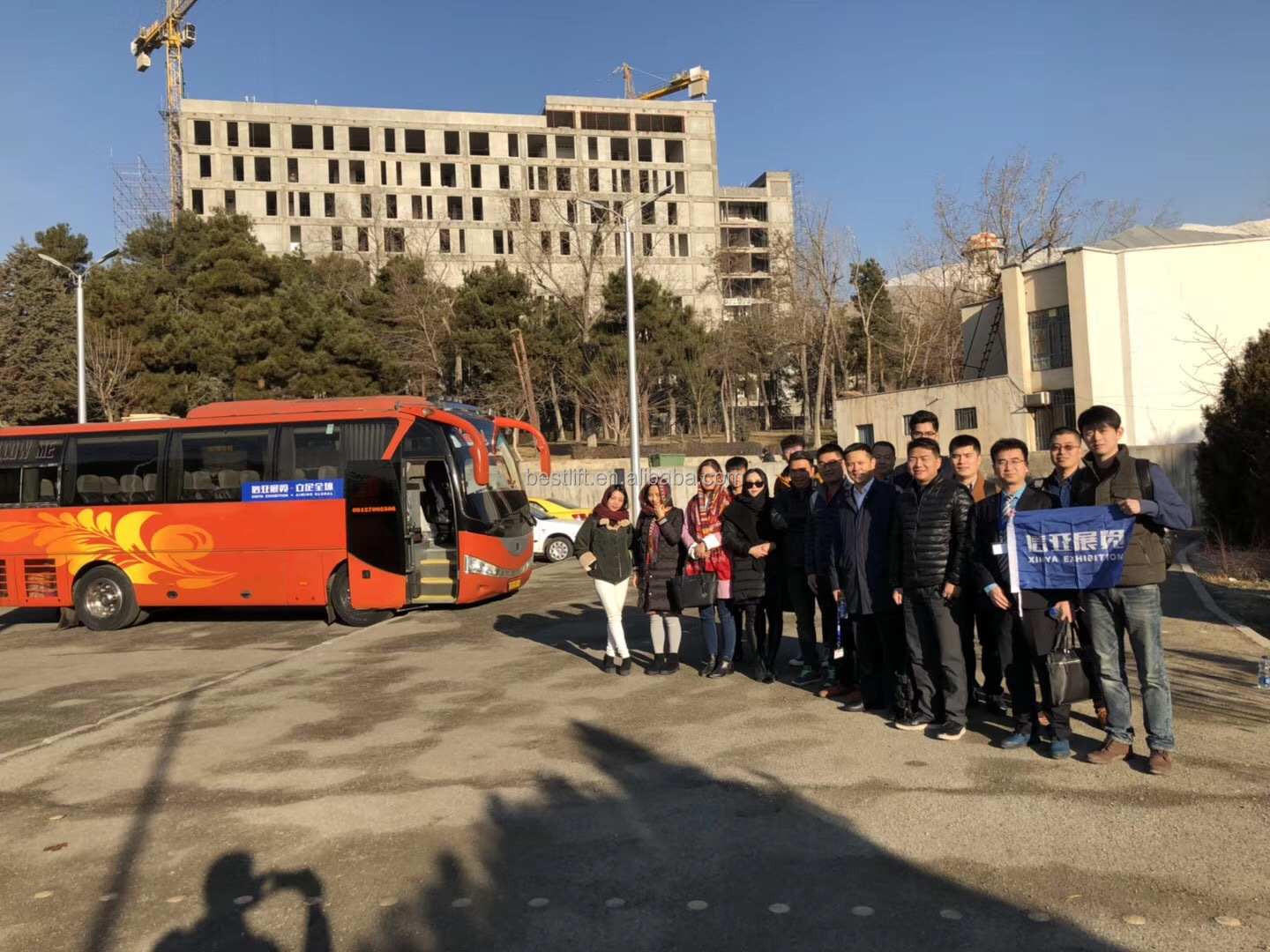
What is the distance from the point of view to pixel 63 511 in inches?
602

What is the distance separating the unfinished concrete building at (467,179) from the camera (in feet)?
255

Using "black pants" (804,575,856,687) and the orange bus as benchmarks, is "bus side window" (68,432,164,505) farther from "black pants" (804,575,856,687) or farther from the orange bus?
"black pants" (804,575,856,687)

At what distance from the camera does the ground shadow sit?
4.11 m

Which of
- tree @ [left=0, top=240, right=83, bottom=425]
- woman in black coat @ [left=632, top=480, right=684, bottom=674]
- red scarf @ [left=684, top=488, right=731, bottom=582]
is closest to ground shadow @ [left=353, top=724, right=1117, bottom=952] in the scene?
red scarf @ [left=684, top=488, right=731, bottom=582]

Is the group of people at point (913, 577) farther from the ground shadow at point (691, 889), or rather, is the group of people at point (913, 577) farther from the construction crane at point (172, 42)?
the construction crane at point (172, 42)

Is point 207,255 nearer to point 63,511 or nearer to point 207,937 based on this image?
point 63,511

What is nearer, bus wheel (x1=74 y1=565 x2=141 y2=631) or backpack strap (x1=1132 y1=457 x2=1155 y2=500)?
backpack strap (x1=1132 y1=457 x2=1155 y2=500)

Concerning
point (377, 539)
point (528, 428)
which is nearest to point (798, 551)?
point (377, 539)

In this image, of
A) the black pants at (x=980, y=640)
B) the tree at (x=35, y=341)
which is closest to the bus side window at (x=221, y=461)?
the black pants at (x=980, y=640)

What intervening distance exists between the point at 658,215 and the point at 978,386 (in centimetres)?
5354

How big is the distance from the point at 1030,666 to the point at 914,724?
1023mm

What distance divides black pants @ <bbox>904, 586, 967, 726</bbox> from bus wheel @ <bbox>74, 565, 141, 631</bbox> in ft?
40.6

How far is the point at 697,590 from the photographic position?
8930 mm

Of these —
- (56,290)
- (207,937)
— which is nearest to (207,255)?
(56,290)
